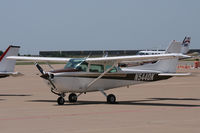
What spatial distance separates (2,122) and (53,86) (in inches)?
188

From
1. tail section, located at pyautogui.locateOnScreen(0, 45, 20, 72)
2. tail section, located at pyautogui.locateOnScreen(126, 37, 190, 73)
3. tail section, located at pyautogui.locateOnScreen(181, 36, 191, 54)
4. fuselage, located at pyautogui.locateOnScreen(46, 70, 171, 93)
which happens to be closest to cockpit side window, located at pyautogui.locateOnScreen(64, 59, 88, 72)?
fuselage, located at pyautogui.locateOnScreen(46, 70, 171, 93)

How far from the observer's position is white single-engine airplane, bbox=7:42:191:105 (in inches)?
690

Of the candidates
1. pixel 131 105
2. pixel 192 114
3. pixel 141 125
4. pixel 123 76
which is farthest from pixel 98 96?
pixel 141 125

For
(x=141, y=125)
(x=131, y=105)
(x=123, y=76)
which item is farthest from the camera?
(x=123, y=76)

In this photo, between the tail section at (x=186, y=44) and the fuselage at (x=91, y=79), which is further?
the tail section at (x=186, y=44)

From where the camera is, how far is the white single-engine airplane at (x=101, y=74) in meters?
17.5

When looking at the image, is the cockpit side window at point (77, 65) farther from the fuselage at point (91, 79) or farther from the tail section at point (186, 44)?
the tail section at point (186, 44)

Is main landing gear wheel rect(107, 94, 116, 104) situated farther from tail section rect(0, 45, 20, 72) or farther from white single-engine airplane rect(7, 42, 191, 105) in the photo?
tail section rect(0, 45, 20, 72)

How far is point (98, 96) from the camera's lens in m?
21.6

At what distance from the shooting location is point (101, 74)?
18.6 m

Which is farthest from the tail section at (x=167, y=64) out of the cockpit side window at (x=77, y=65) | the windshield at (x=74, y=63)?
the windshield at (x=74, y=63)

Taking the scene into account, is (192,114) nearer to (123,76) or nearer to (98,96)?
(123,76)

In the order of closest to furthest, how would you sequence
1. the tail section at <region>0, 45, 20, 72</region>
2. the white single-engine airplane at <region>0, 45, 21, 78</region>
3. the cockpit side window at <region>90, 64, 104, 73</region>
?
the cockpit side window at <region>90, 64, 104, 73</region> → the white single-engine airplane at <region>0, 45, 21, 78</region> → the tail section at <region>0, 45, 20, 72</region>

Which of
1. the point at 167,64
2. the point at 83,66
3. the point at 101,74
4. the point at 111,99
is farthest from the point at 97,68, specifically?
the point at 167,64
